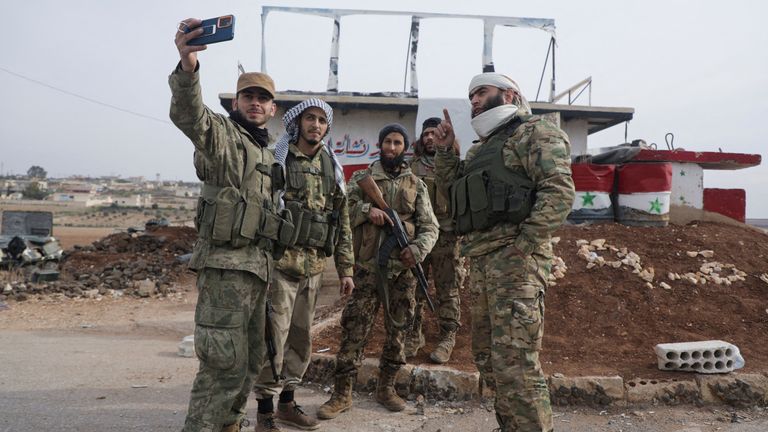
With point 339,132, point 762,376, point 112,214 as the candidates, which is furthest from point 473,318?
point 112,214

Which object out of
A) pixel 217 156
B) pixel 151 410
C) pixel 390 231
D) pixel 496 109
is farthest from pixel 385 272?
pixel 151 410

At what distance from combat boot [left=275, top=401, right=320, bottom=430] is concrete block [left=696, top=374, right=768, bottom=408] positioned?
2.84m

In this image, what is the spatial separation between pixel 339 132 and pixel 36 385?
851 cm

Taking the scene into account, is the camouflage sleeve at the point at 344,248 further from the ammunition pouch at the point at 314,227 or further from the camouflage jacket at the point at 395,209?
the camouflage jacket at the point at 395,209

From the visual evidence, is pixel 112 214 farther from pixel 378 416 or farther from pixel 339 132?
pixel 378 416

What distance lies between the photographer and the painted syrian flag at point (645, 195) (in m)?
7.79

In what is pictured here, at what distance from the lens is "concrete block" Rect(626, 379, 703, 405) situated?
382 centimetres

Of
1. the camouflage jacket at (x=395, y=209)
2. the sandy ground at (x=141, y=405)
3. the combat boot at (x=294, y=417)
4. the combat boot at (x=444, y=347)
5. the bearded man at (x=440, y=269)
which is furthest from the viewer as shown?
the bearded man at (x=440, y=269)

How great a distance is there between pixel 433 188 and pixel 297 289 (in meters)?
2.22

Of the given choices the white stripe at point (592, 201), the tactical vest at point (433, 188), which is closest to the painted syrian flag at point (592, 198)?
the white stripe at point (592, 201)

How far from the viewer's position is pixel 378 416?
3596 mm

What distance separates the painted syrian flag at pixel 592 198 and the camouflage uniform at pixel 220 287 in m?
6.60

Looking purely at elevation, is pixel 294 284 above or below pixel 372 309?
above

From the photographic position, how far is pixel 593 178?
8195 mm
